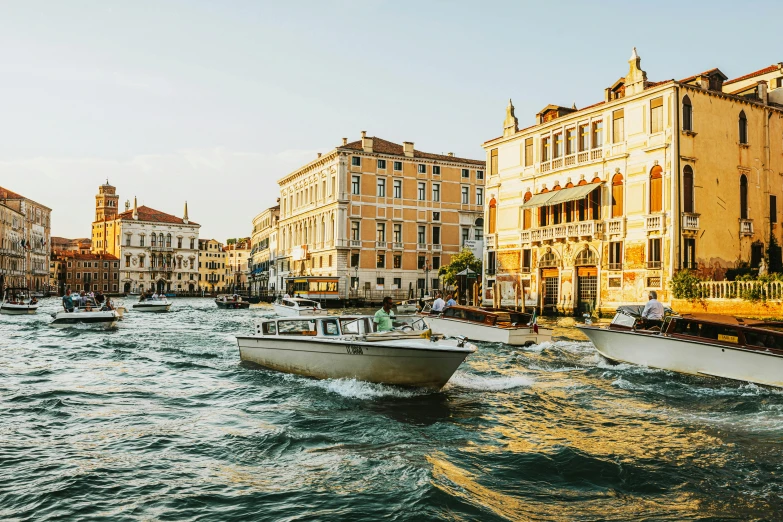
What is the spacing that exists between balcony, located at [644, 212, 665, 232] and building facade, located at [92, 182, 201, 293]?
286ft

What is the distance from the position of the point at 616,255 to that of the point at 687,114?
6.51 metres

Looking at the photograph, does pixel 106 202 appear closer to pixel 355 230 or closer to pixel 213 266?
pixel 213 266

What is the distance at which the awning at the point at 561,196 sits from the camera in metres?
30.9

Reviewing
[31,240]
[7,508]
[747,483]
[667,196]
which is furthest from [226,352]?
[31,240]

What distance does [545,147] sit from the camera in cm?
3450

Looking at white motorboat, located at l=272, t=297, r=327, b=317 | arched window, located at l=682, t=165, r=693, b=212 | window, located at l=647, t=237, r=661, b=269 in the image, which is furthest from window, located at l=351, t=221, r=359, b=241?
arched window, located at l=682, t=165, r=693, b=212

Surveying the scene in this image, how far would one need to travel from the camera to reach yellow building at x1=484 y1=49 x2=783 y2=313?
1102 inches

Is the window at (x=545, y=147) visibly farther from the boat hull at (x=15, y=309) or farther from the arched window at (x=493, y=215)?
the boat hull at (x=15, y=309)

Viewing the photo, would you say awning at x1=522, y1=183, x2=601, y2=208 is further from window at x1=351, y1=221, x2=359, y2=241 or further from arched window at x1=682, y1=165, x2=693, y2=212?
window at x1=351, y1=221, x2=359, y2=241

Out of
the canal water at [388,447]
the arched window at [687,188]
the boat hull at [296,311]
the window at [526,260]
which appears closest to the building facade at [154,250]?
the boat hull at [296,311]

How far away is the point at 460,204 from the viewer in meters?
58.1

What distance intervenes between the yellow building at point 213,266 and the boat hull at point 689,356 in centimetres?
12049

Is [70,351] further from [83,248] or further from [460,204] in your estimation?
[83,248]

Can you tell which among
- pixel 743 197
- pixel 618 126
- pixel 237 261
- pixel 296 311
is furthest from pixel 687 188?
pixel 237 261
